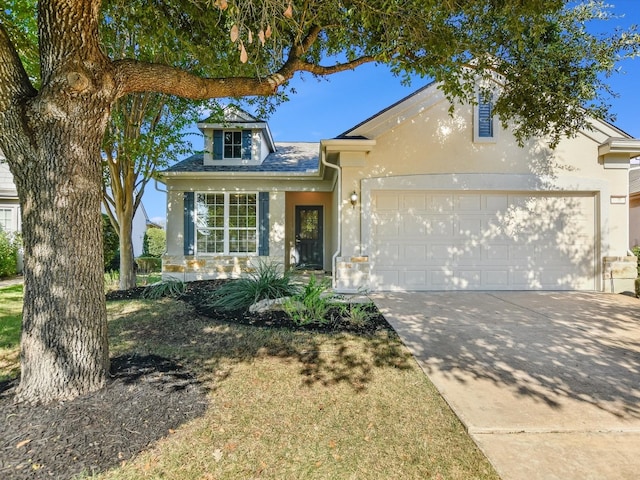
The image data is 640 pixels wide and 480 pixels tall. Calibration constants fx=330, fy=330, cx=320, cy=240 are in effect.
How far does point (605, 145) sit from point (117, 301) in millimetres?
11413

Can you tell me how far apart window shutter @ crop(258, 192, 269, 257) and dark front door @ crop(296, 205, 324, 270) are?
2.00m

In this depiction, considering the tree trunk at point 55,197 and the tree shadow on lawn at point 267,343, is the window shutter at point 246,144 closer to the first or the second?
the tree shadow on lawn at point 267,343

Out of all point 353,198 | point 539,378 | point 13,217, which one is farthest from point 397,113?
point 13,217

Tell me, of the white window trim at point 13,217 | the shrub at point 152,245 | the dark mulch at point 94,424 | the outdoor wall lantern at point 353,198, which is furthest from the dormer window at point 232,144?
the white window trim at point 13,217

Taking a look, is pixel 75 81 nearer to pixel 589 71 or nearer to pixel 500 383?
pixel 500 383

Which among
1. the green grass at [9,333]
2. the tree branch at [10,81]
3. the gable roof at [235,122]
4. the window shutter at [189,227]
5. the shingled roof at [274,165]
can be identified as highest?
the gable roof at [235,122]

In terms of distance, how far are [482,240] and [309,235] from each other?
5734 mm

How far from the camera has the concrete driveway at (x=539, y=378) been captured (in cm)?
226

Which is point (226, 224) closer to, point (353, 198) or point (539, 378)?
point (353, 198)

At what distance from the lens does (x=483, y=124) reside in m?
7.83

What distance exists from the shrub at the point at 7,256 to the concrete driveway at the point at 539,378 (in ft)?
42.9

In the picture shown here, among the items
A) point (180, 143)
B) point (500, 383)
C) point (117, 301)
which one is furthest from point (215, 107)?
point (500, 383)

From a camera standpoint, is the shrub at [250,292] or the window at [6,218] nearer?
the shrub at [250,292]

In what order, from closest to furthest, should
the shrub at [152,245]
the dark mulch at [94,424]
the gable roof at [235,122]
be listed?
the dark mulch at [94,424] → the gable roof at [235,122] → the shrub at [152,245]
